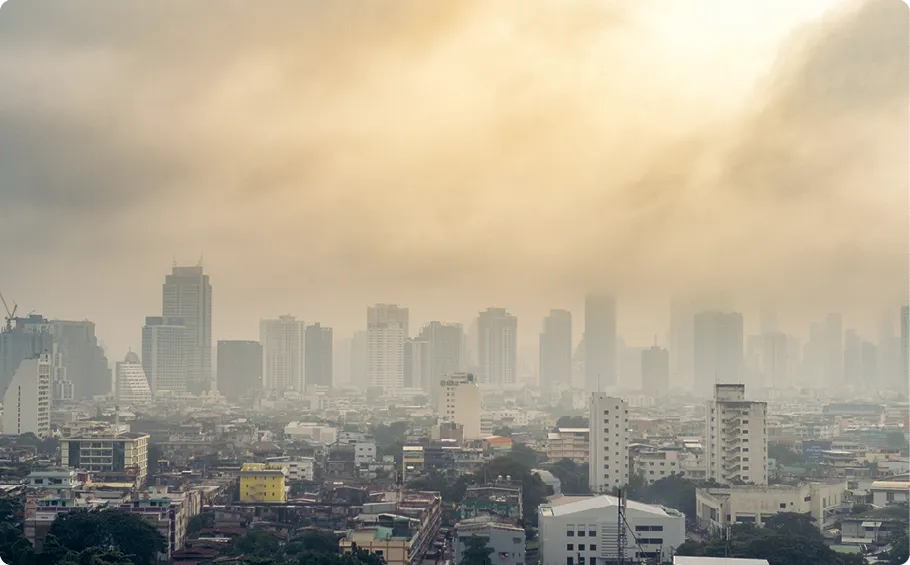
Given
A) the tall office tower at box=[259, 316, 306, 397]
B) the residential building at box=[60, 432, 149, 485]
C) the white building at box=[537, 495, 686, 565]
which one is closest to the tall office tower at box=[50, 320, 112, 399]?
the tall office tower at box=[259, 316, 306, 397]

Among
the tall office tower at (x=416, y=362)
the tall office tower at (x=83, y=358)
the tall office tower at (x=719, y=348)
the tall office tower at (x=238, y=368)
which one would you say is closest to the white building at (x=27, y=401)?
the tall office tower at (x=83, y=358)

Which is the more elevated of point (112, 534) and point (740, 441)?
point (740, 441)

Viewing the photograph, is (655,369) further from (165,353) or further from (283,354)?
(165,353)

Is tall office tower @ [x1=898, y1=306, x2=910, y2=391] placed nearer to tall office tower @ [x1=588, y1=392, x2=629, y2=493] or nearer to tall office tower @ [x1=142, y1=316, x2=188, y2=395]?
tall office tower @ [x1=588, y1=392, x2=629, y2=493]

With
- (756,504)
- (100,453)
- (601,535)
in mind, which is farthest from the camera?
(100,453)

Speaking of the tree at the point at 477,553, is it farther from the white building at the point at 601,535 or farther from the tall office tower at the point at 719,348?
the tall office tower at the point at 719,348

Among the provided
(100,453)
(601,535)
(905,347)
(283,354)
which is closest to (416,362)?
(283,354)

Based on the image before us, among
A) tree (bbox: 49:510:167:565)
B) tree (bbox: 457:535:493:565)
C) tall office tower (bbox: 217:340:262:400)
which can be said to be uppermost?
tall office tower (bbox: 217:340:262:400)
